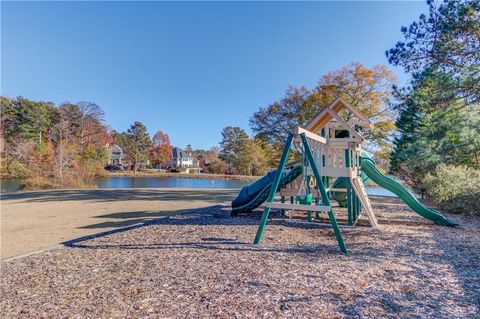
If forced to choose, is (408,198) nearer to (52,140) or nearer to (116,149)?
(52,140)

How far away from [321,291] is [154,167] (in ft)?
181

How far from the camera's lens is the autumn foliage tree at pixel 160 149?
50750 mm

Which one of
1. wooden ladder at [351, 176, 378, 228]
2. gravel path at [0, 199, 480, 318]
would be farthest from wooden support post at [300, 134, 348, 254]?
wooden ladder at [351, 176, 378, 228]

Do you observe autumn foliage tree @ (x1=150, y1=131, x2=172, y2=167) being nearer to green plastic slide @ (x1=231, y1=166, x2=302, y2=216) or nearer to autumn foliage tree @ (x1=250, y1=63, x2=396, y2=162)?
autumn foliage tree @ (x1=250, y1=63, x2=396, y2=162)

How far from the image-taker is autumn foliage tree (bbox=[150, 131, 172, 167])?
50.8 metres

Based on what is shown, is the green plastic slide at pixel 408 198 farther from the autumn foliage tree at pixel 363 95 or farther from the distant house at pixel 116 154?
the distant house at pixel 116 154

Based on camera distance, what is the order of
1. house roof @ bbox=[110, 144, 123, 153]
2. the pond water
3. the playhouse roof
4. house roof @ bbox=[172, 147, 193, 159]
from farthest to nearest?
1. house roof @ bbox=[172, 147, 193, 159]
2. house roof @ bbox=[110, 144, 123, 153]
3. the pond water
4. the playhouse roof

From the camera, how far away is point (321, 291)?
2.61 meters

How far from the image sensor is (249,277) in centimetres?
298

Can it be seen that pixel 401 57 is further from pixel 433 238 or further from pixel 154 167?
pixel 154 167

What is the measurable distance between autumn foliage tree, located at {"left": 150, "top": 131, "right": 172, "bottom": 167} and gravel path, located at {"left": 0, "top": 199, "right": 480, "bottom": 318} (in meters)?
47.4

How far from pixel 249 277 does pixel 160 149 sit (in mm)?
50538

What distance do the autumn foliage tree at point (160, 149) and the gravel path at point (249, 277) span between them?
156 ft

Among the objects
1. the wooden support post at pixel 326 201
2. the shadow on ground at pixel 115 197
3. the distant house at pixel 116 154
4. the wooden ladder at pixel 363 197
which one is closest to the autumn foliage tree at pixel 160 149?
the distant house at pixel 116 154
